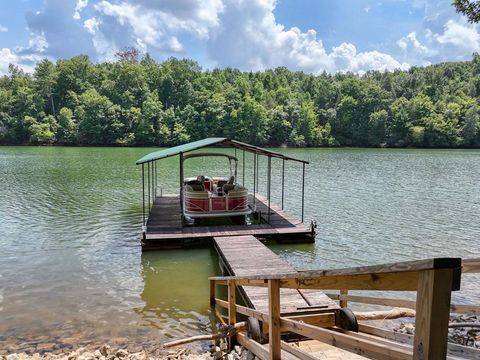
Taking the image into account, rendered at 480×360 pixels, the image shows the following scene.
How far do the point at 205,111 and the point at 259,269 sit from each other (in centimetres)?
7690

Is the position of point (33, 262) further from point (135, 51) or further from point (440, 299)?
point (135, 51)

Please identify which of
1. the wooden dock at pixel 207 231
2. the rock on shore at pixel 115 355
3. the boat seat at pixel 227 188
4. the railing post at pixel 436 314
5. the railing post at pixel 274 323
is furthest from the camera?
the boat seat at pixel 227 188

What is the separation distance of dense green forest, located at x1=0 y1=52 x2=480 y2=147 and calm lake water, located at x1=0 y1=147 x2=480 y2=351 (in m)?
54.8

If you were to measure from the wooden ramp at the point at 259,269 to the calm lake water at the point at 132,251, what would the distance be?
2.82 ft

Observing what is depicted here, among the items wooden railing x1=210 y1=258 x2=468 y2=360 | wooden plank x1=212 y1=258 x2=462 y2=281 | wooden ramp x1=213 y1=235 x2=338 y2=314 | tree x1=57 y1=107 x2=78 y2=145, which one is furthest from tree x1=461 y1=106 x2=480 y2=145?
wooden plank x1=212 y1=258 x2=462 y2=281

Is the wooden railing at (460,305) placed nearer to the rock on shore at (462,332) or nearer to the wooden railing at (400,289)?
the wooden railing at (400,289)

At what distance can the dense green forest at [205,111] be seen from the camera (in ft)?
257

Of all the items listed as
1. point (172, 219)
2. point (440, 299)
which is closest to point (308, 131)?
point (172, 219)

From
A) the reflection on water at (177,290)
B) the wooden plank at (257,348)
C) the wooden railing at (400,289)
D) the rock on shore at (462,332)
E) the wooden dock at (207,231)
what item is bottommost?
the reflection on water at (177,290)

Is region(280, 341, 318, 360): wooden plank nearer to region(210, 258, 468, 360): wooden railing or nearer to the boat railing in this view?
region(210, 258, 468, 360): wooden railing

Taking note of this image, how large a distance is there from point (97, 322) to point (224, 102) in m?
78.3

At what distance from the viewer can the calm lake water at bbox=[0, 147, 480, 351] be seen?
26.1 ft

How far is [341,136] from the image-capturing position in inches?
3356

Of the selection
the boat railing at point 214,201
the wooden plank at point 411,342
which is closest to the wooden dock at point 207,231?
the boat railing at point 214,201
